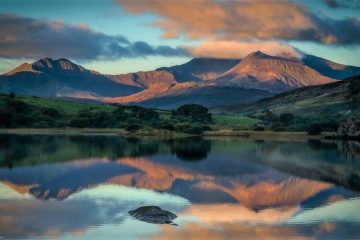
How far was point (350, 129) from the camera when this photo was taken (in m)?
128

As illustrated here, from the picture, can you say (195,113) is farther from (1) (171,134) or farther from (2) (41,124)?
(2) (41,124)

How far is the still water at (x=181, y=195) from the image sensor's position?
29141mm

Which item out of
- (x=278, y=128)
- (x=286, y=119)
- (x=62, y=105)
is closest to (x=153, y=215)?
(x=278, y=128)

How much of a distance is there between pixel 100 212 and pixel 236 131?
112m

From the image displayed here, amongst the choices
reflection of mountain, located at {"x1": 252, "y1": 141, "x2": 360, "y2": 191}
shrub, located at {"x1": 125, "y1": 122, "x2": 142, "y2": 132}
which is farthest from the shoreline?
reflection of mountain, located at {"x1": 252, "y1": 141, "x2": 360, "y2": 191}

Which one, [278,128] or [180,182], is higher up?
[278,128]

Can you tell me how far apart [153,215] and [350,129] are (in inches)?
4095

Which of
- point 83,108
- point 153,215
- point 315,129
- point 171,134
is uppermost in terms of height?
point 83,108

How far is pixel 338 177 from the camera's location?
53.7m

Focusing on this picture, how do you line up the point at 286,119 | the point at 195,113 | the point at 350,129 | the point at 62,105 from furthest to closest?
the point at 62,105
the point at 286,119
the point at 195,113
the point at 350,129

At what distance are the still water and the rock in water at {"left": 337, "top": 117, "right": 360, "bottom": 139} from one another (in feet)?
180

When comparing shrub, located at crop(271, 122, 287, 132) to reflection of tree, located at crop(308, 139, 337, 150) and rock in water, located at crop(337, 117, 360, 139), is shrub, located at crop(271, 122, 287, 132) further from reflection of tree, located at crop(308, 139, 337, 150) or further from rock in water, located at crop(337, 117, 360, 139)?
reflection of tree, located at crop(308, 139, 337, 150)

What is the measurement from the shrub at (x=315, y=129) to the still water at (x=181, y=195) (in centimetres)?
6704

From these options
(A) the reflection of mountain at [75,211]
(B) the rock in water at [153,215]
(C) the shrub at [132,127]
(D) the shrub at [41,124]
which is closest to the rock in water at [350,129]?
(C) the shrub at [132,127]
